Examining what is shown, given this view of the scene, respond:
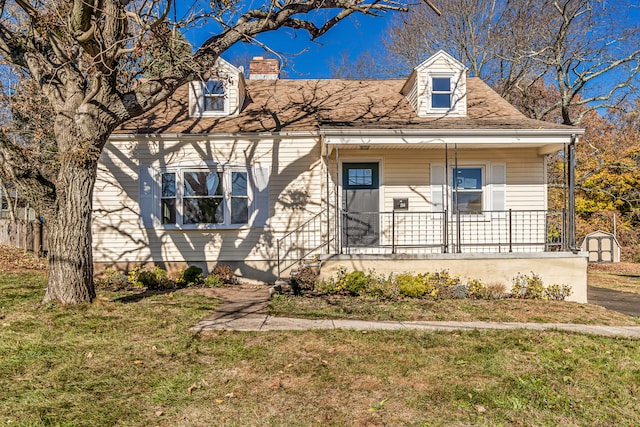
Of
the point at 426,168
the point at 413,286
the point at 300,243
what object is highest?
the point at 426,168

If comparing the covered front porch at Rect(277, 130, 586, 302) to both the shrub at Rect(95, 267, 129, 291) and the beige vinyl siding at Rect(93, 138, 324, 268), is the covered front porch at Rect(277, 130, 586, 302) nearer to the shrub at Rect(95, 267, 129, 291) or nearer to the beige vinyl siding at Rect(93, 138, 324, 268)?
the beige vinyl siding at Rect(93, 138, 324, 268)

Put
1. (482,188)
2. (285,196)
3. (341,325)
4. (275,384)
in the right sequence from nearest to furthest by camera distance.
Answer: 1. (275,384)
2. (341,325)
3. (285,196)
4. (482,188)

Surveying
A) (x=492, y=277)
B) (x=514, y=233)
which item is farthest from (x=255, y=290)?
(x=514, y=233)

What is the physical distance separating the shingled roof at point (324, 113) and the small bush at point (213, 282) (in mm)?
3818

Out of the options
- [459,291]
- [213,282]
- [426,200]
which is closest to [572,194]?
[426,200]

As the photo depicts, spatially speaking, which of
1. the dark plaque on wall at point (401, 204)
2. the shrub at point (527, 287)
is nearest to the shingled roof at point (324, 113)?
the dark plaque on wall at point (401, 204)

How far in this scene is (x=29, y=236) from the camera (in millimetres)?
14695

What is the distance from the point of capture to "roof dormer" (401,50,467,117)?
11742mm

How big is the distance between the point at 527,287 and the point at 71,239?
9.17m

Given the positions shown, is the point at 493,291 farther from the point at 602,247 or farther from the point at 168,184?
the point at 602,247

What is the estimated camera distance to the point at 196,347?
5.23 m

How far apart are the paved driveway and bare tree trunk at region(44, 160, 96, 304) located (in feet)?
33.4

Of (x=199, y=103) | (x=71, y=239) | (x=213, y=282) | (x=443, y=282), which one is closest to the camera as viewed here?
(x=71, y=239)

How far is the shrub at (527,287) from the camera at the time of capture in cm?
933
